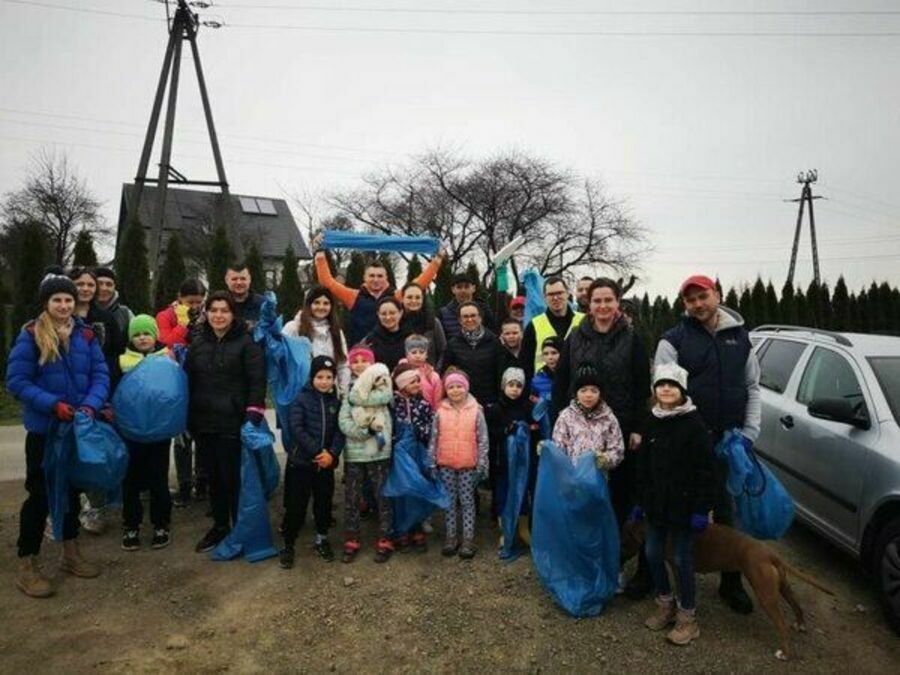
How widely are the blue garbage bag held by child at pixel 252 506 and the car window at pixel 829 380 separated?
3862 mm

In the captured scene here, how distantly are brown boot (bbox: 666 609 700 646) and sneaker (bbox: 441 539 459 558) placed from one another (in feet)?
4.93

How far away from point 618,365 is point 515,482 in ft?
3.76

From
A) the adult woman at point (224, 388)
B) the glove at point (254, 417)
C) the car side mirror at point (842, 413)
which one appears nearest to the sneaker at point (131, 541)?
the adult woman at point (224, 388)

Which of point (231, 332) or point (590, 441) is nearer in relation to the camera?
point (590, 441)

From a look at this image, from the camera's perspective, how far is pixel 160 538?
13.6 feet

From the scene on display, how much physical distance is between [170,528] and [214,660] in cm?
187

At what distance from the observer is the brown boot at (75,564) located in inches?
145

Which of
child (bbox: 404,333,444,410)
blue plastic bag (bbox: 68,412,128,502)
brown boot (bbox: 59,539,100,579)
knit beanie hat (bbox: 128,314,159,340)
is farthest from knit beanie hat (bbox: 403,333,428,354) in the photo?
brown boot (bbox: 59,539,100,579)

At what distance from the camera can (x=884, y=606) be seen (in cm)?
316

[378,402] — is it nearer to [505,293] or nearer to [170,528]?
[170,528]

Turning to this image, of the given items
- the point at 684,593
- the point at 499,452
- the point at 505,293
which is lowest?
the point at 684,593

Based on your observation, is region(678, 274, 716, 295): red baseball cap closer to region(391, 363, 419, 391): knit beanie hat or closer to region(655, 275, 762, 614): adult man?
region(655, 275, 762, 614): adult man

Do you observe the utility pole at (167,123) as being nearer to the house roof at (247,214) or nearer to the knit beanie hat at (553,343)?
the knit beanie hat at (553,343)

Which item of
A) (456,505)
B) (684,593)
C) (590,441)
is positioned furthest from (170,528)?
(684,593)
